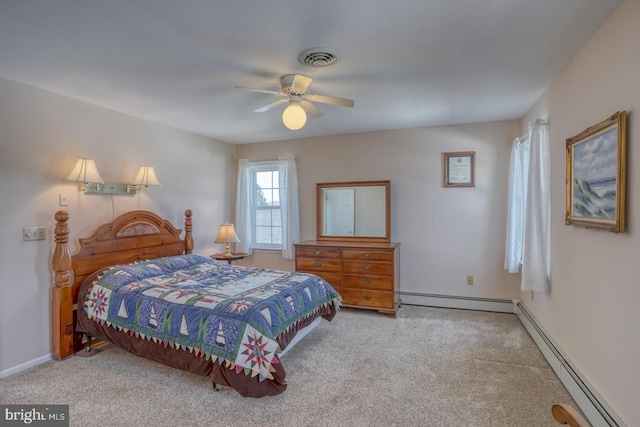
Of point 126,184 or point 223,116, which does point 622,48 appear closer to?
point 223,116

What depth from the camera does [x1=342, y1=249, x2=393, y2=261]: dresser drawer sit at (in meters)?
3.99

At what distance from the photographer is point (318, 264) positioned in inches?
170

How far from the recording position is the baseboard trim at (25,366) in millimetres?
2607

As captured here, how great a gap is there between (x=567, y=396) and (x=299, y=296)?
204cm

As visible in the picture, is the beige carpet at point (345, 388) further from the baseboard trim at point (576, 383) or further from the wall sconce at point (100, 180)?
the wall sconce at point (100, 180)

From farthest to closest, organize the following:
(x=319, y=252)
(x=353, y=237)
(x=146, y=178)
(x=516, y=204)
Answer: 1. (x=353, y=237)
2. (x=319, y=252)
3. (x=146, y=178)
4. (x=516, y=204)

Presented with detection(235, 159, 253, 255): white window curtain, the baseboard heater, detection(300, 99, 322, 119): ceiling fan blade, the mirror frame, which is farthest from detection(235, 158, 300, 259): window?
detection(300, 99, 322, 119): ceiling fan blade

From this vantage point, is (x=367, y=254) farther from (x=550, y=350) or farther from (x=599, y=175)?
(x=599, y=175)

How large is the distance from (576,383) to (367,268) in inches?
87.5

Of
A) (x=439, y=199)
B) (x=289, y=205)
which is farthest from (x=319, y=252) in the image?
(x=439, y=199)

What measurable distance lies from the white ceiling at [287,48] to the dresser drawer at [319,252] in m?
1.77

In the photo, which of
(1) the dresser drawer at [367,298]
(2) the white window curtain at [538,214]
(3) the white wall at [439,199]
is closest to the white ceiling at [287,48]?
(2) the white window curtain at [538,214]

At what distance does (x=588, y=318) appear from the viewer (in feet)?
6.99

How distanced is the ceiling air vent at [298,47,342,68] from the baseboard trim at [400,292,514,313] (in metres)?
3.18
